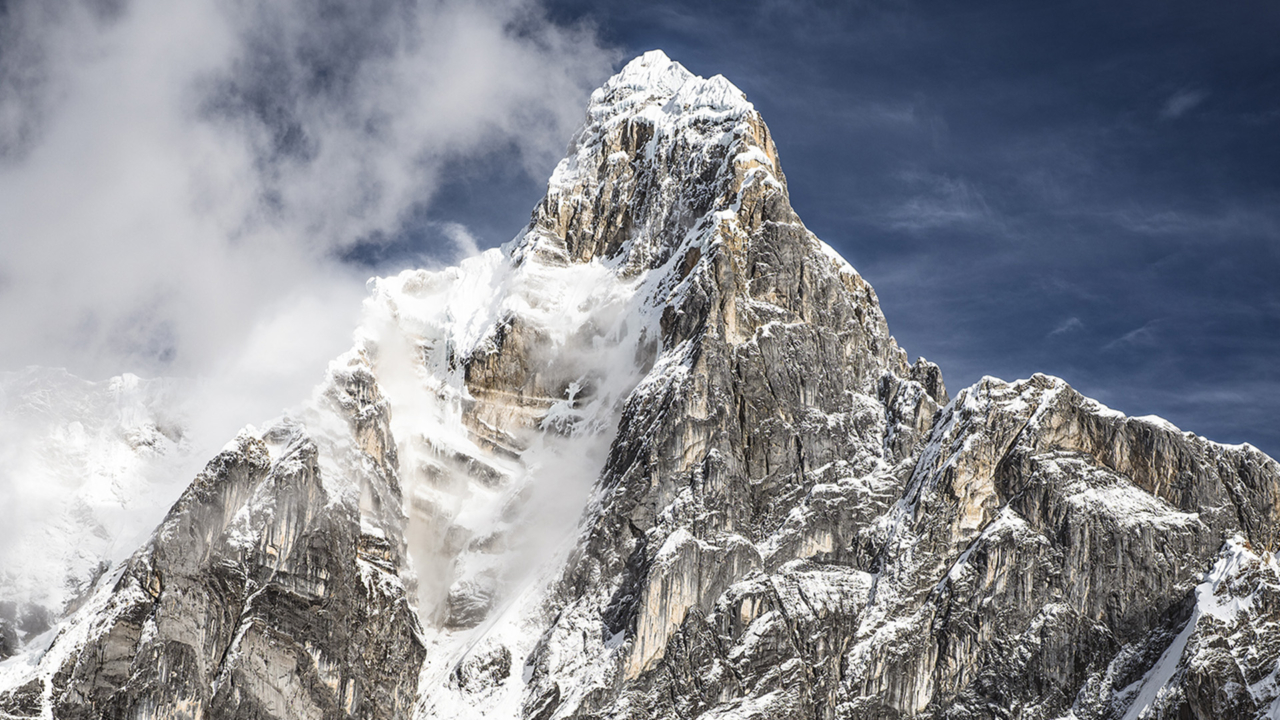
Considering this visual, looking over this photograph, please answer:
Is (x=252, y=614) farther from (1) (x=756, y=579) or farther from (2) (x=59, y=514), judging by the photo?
(1) (x=756, y=579)

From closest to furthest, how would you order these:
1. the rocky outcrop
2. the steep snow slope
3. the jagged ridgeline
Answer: the jagged ridgeline → the rocky outcrop → the steep snow slope

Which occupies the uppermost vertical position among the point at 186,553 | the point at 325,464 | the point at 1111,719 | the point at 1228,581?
the point at 325,464

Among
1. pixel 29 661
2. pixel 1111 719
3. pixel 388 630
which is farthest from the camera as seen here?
pixel 388 630

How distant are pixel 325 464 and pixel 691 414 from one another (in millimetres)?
46363

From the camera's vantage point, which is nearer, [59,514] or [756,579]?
[756,579]

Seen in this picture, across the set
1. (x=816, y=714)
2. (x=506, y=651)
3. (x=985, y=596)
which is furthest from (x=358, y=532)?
(x=985, y=596)

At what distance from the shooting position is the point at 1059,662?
6294 inches

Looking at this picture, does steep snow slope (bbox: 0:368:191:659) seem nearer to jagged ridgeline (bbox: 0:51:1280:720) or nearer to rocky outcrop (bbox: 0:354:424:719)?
jagged ridgeline (bbox: 0:51:1280:720)

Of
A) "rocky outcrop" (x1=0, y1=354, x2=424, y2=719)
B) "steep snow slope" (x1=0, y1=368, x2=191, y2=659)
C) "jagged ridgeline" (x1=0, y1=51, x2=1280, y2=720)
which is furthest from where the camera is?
"steep snow slope" (x1=0, y1=368, x2=191, y2=659)

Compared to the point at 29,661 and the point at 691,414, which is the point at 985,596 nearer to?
the point at 691,414

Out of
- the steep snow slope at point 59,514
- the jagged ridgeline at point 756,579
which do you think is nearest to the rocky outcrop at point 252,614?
the jagged ridgeline at point 756,579

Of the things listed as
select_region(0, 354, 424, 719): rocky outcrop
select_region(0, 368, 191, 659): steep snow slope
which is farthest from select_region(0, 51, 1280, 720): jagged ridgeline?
select_region(0, 368, 191, 659): steep snow slope

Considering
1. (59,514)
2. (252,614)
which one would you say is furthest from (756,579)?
(59,514)

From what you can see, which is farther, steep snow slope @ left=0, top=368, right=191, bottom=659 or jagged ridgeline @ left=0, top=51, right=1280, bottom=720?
steep snow slope @ left=0, top=368, right=191, bottom=659
